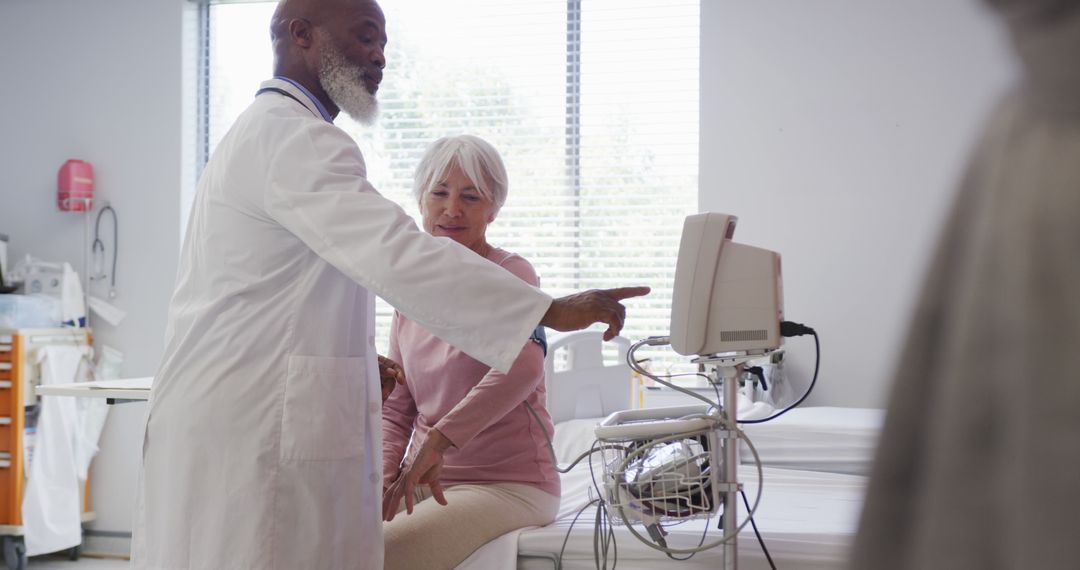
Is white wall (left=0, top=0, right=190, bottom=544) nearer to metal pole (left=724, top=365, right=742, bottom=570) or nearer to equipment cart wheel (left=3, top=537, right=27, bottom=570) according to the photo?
equipment cart wheel (left=3, top=537, right=27, bottom=570)

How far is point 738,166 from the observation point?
12.6 ft

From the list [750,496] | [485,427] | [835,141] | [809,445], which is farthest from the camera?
[835,141]

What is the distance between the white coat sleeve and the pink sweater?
395 mm

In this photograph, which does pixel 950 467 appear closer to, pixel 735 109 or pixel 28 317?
pixel 735 109

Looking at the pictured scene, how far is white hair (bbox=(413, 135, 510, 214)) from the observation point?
6.59 feet

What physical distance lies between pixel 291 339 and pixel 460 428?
0.39m

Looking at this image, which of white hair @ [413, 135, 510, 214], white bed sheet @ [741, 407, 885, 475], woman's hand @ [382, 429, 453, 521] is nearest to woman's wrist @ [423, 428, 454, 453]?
woman's hand @ [382, 429, 453, 521]

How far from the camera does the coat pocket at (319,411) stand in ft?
4.56

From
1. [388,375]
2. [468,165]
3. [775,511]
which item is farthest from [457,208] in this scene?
[775,511]

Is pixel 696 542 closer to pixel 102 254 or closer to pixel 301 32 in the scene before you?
pixel 301 32

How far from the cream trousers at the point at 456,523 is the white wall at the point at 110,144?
3.06 m

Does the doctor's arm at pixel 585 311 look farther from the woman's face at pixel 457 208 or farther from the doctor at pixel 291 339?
the woman's face at pixel 457 208

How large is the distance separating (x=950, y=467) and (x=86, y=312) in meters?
4.71

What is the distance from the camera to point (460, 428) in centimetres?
165
